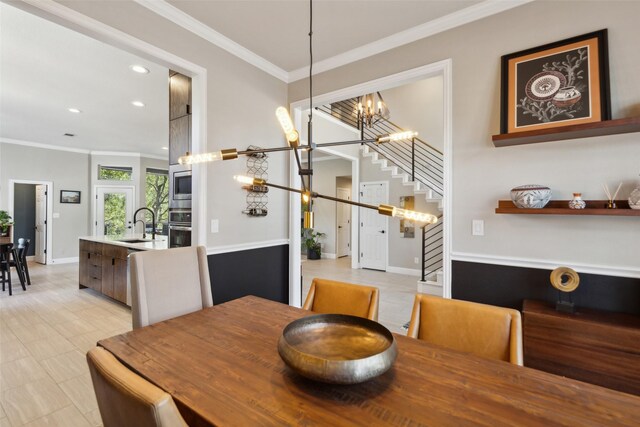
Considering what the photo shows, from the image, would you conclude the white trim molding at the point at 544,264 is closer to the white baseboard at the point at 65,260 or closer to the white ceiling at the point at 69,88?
the white ceiling at the point at 69,88

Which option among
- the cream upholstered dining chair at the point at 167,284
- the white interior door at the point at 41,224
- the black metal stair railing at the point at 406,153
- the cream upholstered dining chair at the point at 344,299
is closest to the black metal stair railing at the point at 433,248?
the black metal stair railing at the point at 406,153

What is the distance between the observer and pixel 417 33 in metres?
2.56

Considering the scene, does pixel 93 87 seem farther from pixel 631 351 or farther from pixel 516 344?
pixel 631 351

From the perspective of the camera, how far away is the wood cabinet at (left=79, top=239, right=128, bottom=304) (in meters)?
3.91

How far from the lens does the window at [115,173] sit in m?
7.92

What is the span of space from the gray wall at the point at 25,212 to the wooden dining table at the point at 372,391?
9.23 m

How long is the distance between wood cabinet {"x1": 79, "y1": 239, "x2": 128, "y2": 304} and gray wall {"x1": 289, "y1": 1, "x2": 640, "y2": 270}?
161 inches

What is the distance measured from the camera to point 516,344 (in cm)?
127

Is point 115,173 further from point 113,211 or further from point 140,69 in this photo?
point 140,69

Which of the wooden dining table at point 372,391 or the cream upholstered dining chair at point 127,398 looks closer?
the cream upholstered dining chair at point 127,398

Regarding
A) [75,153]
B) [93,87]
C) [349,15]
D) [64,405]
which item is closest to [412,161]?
[349,15]

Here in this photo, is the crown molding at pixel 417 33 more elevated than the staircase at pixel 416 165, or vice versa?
the crown molding at pixel 417 33

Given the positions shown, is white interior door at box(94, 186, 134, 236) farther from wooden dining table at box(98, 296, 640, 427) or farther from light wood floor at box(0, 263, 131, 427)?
wooden dining table at box(98, 296, 640, 427)

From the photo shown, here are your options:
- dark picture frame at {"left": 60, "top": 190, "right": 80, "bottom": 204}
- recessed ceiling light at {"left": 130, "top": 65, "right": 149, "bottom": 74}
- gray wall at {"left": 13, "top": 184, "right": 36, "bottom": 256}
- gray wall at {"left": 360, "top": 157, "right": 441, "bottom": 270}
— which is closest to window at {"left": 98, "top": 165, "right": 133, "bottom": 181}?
dark picture frame at {"left": 60, "top": 190, "right": 80, "bottom": 204}
